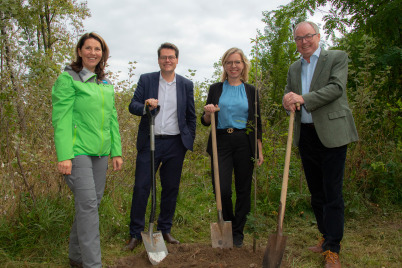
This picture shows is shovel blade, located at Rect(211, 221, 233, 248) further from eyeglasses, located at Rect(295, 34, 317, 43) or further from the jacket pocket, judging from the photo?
eyeglasses, located at Rect(295, 34, 317, 43)

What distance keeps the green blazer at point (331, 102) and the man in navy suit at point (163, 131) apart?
1.43 metres

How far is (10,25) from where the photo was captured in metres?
4.29

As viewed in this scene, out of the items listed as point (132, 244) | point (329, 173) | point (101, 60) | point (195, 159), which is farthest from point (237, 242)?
point (195, 159)

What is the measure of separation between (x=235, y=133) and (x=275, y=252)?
50.7 inches

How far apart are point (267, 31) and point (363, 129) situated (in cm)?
562

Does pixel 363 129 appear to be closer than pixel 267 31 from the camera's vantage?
Yes

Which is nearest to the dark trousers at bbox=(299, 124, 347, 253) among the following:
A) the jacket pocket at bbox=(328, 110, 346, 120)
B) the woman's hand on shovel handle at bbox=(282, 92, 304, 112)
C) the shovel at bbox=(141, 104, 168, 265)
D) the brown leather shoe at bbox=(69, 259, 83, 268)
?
the jacket pocket at bbox=(328, 110, 346, 120)

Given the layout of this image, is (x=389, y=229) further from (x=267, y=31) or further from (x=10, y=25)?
(x=267, y=31)

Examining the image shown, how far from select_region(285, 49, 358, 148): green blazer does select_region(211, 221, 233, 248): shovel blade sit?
1.30 m

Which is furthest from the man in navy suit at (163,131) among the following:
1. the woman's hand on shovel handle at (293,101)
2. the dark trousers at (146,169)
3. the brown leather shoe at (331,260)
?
the brown leather shoe at (331,260)

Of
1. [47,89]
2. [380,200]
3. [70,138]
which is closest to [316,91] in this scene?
[70,138]

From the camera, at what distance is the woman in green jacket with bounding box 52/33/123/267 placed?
9.70 feet

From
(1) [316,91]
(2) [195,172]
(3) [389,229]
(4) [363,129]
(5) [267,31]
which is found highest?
(5) [267,31]

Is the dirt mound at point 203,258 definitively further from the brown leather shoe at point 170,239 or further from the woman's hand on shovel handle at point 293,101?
the woman's hand on shovel handle at point 293,101
